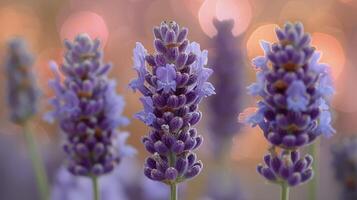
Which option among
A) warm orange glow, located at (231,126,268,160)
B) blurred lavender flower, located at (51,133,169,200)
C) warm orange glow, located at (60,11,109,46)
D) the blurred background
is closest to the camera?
blurred lavender flower, located at (51,133,169,200)

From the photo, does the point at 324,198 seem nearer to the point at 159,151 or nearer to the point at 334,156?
the point at 334,156

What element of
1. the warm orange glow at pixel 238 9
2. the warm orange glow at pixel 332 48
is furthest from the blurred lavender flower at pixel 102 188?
the warm orange glow at pixel 332 48

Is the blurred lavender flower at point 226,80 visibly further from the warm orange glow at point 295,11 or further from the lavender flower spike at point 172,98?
the warm orange glow at point 295,11

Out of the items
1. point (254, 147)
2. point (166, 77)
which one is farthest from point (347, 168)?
point (254, 147)

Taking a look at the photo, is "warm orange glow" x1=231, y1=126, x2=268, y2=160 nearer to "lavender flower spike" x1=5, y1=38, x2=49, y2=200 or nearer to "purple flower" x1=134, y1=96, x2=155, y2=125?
"lavender flower spike" x1=5, y1=38, x2=49, y2=200

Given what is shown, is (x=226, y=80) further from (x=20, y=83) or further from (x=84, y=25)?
(x=84, y=25)

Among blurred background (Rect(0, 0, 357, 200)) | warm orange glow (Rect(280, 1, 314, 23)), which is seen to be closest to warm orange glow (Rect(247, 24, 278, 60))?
blurred background (Rect(0, 0, 357, 200))
